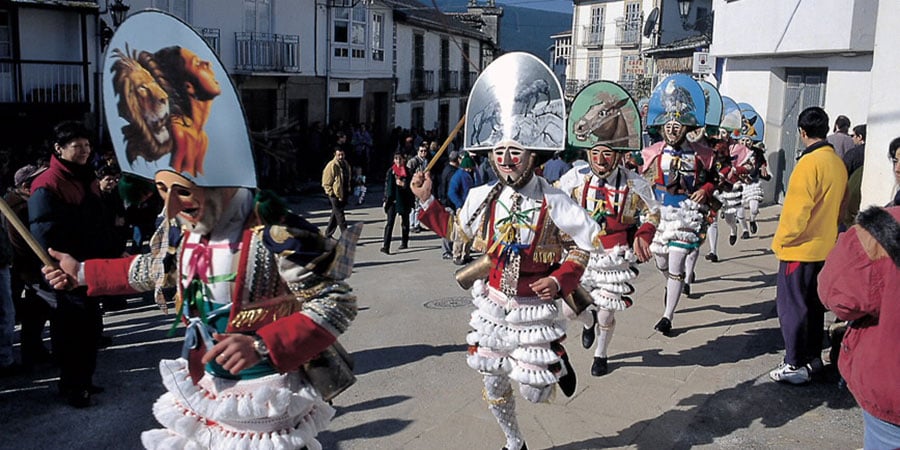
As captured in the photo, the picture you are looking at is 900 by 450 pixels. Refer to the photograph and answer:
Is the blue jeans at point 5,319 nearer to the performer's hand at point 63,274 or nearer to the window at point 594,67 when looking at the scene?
the performer's hand at point 63,274

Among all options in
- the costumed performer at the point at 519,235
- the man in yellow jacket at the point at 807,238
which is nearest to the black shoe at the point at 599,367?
the man in yellow jacket at the point at 807,238

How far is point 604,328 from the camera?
6.54 m

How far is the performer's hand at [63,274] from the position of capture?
354cm

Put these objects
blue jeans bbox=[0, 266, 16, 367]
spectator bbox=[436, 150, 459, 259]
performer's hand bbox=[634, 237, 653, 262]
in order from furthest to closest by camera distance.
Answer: spectator bbox=[436, 150, 459, 259]
blue jeans bbox=[0, 266, 16, 367]
performer's hand bbox=[634, 237, 653, 262]

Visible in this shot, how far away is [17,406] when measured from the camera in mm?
5895

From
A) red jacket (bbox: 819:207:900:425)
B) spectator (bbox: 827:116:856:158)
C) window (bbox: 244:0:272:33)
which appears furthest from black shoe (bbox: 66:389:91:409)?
window (bbox: 244:0:272:33)

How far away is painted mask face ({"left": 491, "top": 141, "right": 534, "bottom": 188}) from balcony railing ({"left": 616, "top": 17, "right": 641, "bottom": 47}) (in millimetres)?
41553

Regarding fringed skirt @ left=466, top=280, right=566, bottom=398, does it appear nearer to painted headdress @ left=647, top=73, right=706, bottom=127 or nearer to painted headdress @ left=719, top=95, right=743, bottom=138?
painted headdress @ left=647, top=73, right=706, bottom=127

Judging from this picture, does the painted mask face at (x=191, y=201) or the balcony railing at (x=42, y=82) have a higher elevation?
the balcony railing at (x=42, y=82)

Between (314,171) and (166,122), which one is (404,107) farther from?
(166,122)

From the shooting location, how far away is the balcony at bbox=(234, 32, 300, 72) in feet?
71.2

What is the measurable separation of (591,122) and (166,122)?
4178 millimetres

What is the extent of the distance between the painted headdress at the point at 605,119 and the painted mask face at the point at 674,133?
5.05ft

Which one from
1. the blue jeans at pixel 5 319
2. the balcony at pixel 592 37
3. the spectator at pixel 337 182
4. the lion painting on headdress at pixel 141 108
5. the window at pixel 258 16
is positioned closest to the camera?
the lion painting on headdress at pixel 141 108
